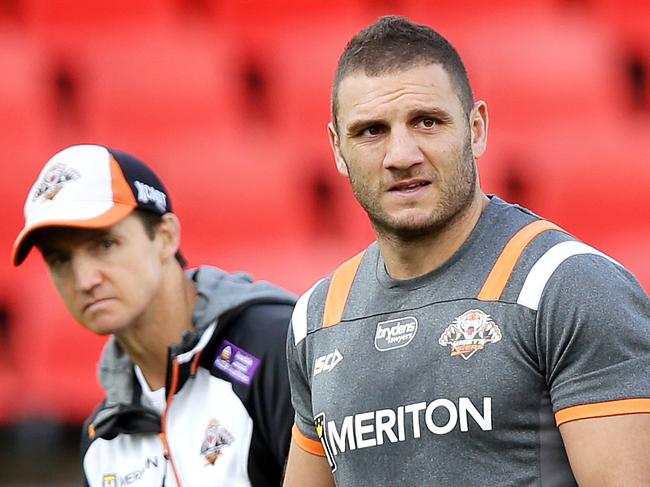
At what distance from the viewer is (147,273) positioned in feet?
10.8

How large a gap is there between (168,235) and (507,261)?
1292mm

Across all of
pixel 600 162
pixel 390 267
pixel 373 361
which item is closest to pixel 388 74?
pixel 390 267

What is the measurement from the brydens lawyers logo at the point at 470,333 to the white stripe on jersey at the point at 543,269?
0.07 metres

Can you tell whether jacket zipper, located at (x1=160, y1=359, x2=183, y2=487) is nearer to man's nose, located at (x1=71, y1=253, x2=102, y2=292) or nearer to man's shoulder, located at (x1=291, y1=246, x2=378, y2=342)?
A: man's nose, located at (x1=71, y1=253, x2=102, y2=292)

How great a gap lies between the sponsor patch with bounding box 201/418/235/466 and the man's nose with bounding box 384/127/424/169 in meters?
1.03

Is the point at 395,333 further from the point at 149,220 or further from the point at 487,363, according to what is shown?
the point at 149,220

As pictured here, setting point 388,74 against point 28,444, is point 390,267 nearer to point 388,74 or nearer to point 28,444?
point 388,74

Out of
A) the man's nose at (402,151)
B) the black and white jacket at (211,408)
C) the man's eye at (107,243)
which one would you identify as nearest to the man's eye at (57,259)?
the man's eye at (107,243)

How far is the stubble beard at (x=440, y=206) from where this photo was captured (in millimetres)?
2402

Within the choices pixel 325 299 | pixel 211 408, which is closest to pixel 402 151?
pixel 325 299

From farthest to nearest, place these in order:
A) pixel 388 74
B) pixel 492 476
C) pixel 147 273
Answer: pixel 147 273, pixel 388 74, pixel 492 476

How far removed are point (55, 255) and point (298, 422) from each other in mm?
929

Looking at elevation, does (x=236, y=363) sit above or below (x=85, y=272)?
below

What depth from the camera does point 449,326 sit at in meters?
2.36
